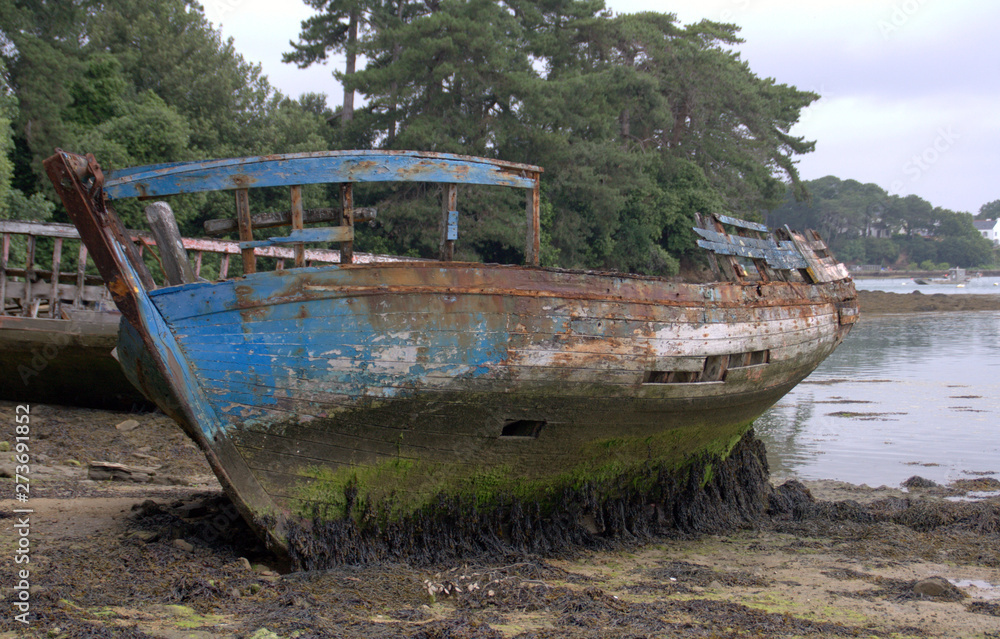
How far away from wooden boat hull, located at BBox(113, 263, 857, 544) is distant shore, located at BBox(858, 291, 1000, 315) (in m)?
41.5

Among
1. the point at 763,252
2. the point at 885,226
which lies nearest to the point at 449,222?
the point at 763,252

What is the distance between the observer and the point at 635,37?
114 feet

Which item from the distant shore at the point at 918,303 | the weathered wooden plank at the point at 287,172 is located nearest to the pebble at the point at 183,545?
the weathered wooden plank at the point at 287,172

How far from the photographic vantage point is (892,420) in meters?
12.5

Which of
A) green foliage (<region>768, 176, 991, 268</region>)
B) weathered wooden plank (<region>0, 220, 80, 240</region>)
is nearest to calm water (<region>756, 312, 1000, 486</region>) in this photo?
weathered wooden plank (<region>0, 220, 80, 240</region>)

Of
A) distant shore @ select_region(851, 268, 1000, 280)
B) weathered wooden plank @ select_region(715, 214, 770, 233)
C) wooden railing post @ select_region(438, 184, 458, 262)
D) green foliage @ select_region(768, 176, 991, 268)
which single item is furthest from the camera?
distant shore @ select_region(851, 268, 1000, 280)

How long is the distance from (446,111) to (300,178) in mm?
22932

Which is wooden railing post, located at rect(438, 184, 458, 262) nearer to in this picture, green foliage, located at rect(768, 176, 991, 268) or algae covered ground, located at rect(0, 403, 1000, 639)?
algae covered ground, located at rect(0, 403, 1000, 639)

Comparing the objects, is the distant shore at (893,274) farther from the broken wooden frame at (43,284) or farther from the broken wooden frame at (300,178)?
the broken wooden frame at (300,178)

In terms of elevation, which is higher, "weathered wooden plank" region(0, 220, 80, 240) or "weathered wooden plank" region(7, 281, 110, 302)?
"weathered wooden plank" region(0, 220, 80, 240)

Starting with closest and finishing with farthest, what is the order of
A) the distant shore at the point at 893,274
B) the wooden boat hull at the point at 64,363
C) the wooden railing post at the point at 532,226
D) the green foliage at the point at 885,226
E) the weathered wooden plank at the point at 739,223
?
the wooden railing post at the point at 532,226
the weathered wooden plank at the point at 739,223
the wooden boat hull at the point at 64,363
the green foliage at the point at 885,226
the distant shore at the point at 893,274

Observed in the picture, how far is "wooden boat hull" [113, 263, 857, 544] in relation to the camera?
14.5ft

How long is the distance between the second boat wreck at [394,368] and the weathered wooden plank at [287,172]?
0.04ft

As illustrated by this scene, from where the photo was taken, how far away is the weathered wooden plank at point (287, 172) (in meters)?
4.45
